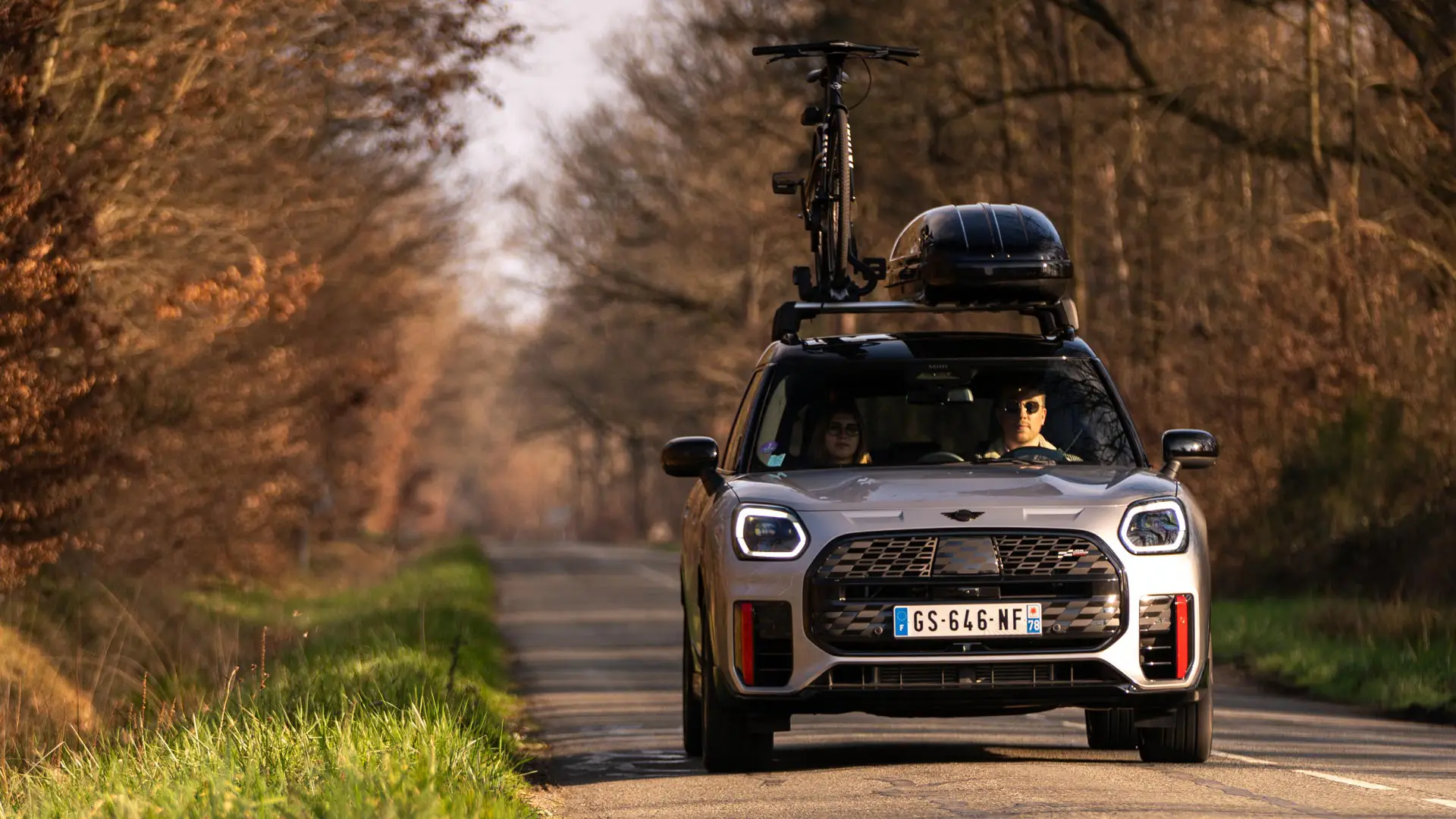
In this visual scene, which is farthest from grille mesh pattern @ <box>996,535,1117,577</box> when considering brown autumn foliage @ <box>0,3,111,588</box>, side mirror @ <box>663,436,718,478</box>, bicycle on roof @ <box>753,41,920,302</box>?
brown autumn foliage @ <box>0,3,111,588</box>

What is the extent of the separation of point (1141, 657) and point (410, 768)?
300cm

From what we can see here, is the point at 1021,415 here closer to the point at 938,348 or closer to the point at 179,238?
the point at 938,348

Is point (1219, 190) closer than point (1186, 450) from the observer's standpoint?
No

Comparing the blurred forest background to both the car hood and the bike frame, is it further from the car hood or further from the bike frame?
the car hood

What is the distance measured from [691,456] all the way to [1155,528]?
2.17 m

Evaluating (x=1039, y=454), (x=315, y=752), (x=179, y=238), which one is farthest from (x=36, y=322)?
(x=1039, y=454)

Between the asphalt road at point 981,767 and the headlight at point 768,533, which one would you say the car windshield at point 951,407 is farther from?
the asphalt road at point 981,767

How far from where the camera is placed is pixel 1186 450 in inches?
395

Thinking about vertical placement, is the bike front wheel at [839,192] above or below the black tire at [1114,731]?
above

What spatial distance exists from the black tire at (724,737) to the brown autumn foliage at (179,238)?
7.00 m

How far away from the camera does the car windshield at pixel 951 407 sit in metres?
10.4

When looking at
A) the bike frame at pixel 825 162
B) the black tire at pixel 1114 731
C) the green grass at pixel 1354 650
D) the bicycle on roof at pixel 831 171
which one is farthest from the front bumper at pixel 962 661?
the bike frame at pixel 825 162

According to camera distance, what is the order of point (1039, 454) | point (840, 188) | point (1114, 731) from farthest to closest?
point (840, 188) < point (1114, 731) < point (1039, 454)

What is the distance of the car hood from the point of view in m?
9.20
